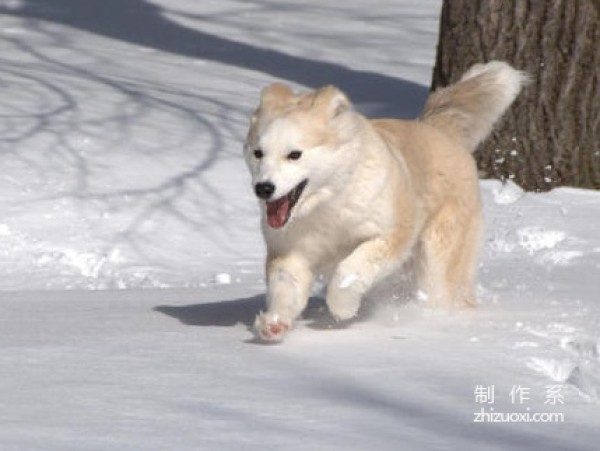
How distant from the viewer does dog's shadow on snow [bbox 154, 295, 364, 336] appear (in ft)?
22.5

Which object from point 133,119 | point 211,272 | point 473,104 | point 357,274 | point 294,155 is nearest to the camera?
point 294,155

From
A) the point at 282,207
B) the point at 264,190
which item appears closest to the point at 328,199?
the point at 282,207

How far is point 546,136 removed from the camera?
1062 cm

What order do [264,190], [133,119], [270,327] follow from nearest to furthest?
1. [264,190]
2. [270,327]
3. [133,119]

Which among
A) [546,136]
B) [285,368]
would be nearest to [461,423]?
[285,368]

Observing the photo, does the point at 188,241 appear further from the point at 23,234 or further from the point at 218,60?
the point at 218,60

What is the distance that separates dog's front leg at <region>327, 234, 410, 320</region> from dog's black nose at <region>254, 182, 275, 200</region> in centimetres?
56

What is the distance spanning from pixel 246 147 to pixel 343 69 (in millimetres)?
7353

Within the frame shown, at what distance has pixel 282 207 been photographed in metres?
6.41

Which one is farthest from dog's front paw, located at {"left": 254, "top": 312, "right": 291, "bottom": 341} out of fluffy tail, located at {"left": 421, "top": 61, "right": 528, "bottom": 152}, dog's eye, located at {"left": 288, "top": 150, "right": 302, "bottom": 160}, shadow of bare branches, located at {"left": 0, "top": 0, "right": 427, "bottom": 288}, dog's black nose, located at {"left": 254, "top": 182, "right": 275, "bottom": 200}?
shadow of bare branches, located at {"left": 0, "top": 0, "right": 427, "bottom": 288}

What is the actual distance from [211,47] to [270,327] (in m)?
8.46

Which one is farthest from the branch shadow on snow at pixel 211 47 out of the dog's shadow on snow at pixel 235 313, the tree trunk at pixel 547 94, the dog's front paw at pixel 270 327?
the dog's front paw at pixel 270 327

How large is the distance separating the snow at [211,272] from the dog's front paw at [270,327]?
5cm

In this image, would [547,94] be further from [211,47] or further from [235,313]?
[211,47]
